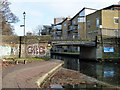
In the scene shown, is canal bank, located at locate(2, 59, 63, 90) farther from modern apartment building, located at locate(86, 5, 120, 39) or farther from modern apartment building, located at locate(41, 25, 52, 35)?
modern apartment building, located at locate(41, 25, 52, 35)

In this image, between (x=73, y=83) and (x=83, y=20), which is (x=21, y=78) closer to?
(x=73, y=83)

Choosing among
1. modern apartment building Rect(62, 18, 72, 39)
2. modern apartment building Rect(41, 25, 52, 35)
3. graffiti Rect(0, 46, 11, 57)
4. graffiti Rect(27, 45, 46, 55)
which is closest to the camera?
graffiti Rect(0, 46, 11, 57)

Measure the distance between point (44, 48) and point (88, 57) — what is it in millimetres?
14031

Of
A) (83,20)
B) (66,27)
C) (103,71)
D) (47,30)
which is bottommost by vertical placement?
(103,71)

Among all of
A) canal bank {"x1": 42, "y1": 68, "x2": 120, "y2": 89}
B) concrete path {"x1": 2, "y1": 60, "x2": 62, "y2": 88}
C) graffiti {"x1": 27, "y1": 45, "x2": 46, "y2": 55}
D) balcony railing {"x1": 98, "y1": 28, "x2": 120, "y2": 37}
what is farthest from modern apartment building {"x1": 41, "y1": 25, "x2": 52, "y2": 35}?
canal bank {"x1": 42, "y1": 68, "x2": 120, "y2": 89}

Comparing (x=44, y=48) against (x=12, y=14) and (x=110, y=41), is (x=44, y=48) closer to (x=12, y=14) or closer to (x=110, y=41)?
(x=110, y=41)

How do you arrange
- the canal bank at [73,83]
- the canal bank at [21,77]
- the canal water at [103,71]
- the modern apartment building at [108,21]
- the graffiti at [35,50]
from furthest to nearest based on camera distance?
the modern apartment building at [108,21] → the graffiti at [35,50] → the canal water at [103,71] → the canal bank at [73,83] → the canal bank at [21,77]

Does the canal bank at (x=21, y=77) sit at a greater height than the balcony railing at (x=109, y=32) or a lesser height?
lesser

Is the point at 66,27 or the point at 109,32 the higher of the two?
the point at 66,27

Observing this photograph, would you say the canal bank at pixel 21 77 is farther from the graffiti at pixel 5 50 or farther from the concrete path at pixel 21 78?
the graffiti at pixel 5 50

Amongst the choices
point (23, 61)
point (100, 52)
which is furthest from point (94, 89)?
point (100, 52)

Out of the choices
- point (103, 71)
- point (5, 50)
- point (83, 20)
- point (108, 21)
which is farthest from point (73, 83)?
point (83, 20)

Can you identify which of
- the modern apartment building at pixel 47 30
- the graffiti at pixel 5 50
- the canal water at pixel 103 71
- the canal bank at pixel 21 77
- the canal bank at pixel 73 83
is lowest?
the canal water at pixel 103 71

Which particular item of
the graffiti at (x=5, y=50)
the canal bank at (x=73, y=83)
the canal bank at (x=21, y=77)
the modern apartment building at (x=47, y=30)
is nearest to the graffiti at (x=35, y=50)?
the graffiti at (x=5, y=50)
